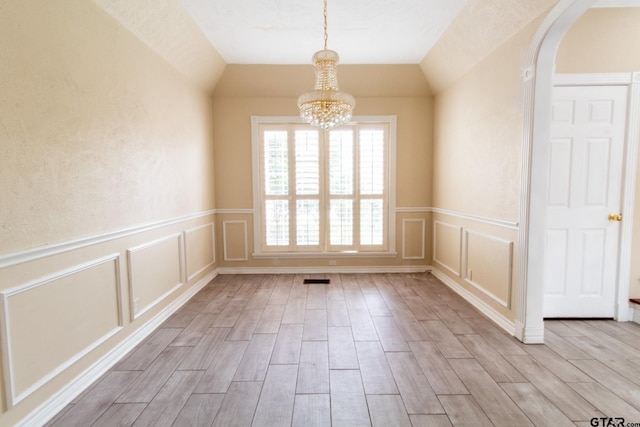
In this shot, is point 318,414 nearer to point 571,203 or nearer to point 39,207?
point 39,207

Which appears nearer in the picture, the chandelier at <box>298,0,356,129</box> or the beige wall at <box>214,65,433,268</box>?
the chandelier at <box>298,0,356,129</box>

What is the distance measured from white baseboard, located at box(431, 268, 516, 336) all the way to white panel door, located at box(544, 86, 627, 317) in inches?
20.0

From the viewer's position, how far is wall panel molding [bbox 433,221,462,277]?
13.0ft

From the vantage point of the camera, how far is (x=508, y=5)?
2.60m

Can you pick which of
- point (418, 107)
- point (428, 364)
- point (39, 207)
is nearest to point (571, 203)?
point (428, 364)

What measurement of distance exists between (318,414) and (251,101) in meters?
4.24

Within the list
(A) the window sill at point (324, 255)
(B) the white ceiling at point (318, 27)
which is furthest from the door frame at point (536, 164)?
(A) the window sill at point (324, 255)

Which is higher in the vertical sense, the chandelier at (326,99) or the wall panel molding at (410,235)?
the chandelier at (326,99)

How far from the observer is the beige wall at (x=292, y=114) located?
179 inches

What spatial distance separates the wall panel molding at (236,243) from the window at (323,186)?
0.64 ft

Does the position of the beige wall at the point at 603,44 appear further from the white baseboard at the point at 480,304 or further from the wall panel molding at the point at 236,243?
the wall panel molding at the point at 236,243

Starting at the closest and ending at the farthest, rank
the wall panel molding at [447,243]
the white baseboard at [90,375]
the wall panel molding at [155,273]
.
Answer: the white baseboard at [90,375]
the wall panel molding at [155,273]
the wall panel molding at [447,243]

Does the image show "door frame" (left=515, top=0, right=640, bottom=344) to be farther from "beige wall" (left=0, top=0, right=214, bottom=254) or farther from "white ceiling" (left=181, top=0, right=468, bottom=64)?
"beige wall" (left=0, top=0, right=214, bottom=254)

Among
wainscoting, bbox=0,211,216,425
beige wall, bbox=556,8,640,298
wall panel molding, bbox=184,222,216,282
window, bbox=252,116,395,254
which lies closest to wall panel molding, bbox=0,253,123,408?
wainscoting, bbox=0,211,216,425
